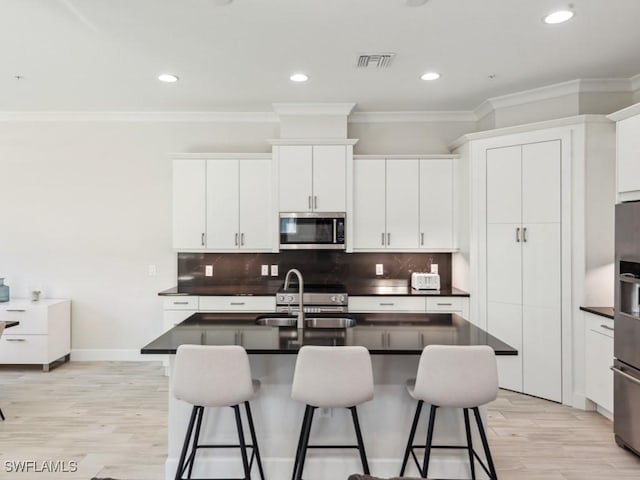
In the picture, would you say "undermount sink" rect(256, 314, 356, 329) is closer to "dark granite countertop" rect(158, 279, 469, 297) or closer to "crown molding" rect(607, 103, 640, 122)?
"dark granite countertop" rect(158, 279, 469, 297)

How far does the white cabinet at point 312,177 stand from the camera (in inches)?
181

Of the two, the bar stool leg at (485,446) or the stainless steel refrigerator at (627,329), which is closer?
the bar stool leg at (485,446)

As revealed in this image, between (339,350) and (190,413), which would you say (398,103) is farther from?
(190,413)

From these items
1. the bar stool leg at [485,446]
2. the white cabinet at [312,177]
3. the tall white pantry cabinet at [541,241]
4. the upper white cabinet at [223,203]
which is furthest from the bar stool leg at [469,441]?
the upper white cabinet at [223,203]

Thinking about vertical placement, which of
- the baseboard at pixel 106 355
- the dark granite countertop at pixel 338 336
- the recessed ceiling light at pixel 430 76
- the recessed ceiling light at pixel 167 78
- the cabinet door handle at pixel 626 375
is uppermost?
the recessed ceiling light at pixel 430 76

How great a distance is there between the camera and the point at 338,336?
2.53 metres

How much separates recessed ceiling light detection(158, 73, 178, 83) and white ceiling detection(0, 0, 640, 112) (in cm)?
8

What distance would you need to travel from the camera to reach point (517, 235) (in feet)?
13.2

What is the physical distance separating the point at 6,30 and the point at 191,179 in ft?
6.60

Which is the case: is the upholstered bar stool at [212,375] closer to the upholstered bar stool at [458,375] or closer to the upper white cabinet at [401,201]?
the upholstered bar stool at [458,375]

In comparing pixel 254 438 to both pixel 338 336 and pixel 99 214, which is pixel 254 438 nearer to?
pixel 338 336

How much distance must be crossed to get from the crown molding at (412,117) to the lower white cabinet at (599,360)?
2.49 metres

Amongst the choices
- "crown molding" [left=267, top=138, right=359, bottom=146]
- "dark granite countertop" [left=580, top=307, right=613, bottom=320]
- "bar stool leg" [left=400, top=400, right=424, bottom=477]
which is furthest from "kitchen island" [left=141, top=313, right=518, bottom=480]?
"crown molding" [left=267, top=138, right=359, bottom=146]

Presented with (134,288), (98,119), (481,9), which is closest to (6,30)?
(98,119)
